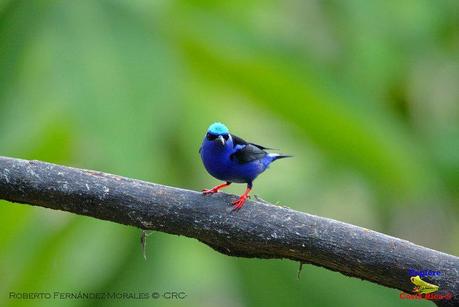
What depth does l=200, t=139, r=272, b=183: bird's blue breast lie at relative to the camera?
439 centimetres

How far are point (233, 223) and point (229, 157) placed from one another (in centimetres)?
92

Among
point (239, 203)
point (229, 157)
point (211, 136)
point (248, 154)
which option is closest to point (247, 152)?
point (248, 154)

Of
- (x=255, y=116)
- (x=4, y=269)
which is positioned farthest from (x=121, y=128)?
(x=4, y=269)

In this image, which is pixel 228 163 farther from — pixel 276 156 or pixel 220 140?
pixel 276 156

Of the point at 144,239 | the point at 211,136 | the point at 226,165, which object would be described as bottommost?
the point at 144,239

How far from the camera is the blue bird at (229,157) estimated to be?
4395mm

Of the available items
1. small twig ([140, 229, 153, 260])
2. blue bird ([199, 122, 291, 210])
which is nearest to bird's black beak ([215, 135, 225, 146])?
blue bird ([199, 122, 291, 210])

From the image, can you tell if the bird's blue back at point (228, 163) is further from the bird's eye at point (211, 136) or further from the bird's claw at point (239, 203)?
the bird's claw at point (239, 203)

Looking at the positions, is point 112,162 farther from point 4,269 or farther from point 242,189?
point 4,269

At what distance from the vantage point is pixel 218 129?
4402mm

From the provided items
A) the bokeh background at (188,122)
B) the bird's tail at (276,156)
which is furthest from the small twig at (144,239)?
the bird's tail at (276,156)

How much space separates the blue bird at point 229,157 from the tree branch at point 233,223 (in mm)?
688

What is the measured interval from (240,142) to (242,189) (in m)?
0.39

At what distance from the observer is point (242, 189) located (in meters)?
4.91
